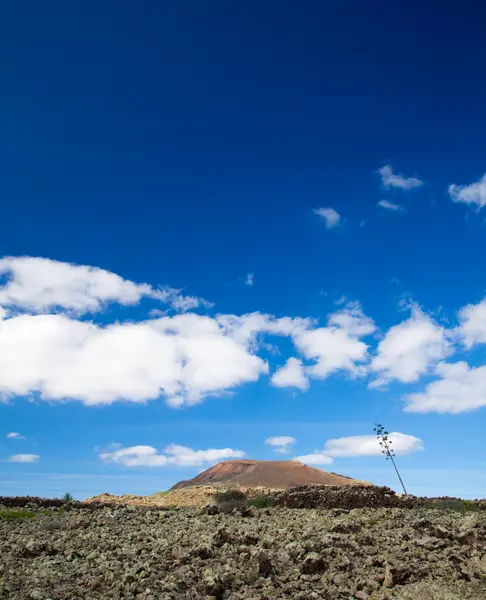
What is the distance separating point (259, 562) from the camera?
1071 centimetres

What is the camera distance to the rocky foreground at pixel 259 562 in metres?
9.87

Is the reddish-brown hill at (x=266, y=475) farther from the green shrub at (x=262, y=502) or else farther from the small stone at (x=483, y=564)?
the small stone at (x=483, y=564)

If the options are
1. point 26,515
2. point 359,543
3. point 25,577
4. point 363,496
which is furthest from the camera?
point 363,496

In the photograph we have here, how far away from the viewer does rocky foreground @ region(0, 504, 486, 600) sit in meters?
9.87

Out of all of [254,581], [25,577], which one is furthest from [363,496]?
[25,577]

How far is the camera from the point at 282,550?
38.2 feet

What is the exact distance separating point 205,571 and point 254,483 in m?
43.9

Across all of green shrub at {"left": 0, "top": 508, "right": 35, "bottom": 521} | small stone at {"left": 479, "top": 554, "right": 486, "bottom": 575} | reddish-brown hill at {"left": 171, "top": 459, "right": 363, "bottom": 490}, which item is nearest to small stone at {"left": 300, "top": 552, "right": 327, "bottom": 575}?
small stone at {"left": 479, "top": 554, "right": 486, "bottom": 575}

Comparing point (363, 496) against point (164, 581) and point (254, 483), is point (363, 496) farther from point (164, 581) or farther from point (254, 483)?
point (254, 483)

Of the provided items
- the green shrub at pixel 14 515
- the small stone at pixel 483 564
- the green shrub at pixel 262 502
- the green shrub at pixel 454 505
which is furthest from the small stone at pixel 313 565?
the green shrub at pixel 262 502

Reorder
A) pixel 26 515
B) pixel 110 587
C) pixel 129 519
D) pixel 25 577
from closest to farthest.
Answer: pixel 110 587 < pixel 25 577 < pixel 129 519 < pixel 26 515

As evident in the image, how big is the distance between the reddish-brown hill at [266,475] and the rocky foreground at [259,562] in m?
38.1

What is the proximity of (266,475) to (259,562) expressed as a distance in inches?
1806

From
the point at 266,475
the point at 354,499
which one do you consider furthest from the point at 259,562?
the point at 266,475
